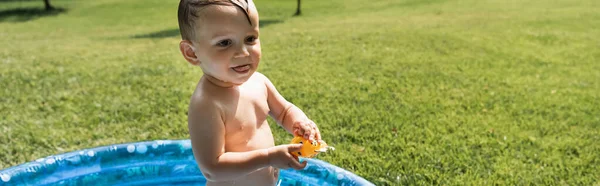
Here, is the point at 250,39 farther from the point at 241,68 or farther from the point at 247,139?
the point at 247,139

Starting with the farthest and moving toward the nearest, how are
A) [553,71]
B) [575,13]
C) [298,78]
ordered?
[575,13], [553,71], [298,78]

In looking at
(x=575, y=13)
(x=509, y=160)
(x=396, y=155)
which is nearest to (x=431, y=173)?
(x=396, y=155)

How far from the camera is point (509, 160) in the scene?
11.9ft

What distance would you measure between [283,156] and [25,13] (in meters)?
22.9

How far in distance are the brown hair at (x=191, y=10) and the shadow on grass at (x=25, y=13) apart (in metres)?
20.6

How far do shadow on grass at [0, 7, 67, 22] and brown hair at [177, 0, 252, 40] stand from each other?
20.6 m

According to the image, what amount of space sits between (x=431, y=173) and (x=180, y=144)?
1.63 meters

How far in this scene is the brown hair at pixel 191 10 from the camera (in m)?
1.78

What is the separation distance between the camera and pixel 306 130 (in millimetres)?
2119

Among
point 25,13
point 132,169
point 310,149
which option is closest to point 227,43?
point 310,149

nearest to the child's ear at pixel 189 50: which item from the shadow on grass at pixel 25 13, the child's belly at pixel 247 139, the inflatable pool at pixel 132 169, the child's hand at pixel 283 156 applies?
the child's belly at pixel 247 139

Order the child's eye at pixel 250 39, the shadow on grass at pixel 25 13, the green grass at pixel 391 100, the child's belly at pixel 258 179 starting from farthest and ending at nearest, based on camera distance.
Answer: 1. the shadow on grass at pixel 25 13
2. the green grass at pixel 391 100
3. the child's belly at pixel 258 179
4. the child's eye at pixel 250 39

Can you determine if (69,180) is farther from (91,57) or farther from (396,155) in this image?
(91,57)

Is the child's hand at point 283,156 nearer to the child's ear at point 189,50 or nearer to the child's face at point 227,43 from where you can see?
the child's face at point 227,43
